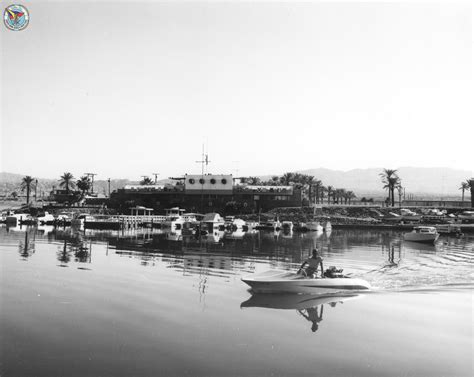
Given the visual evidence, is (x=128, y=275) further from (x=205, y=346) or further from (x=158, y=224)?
(x=158, y=224)

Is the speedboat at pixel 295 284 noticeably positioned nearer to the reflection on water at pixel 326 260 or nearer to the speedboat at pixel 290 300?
the speedboat at pixel 290 300

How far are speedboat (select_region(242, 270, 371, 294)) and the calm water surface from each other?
1.47 feet

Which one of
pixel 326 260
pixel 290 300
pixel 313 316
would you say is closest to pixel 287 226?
pixel 326 260

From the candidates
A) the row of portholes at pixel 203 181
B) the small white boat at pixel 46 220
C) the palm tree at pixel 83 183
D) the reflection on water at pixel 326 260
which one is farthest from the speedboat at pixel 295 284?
the palm tree at pixel 83 183

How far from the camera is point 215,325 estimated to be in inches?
673

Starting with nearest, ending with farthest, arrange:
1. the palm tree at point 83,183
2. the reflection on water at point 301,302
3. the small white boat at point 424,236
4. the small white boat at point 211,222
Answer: the reflection on water at point 301,302 < the small white boat at point 424,236 < the small white boat at point 211,222 < the palm tree at point 83,183

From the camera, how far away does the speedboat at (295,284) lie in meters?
22.2

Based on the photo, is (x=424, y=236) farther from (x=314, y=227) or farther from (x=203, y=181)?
(x=203, y=181)

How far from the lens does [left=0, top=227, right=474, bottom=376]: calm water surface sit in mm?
13086

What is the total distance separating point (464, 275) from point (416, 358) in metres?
19.8

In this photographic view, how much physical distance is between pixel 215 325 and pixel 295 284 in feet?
20.9

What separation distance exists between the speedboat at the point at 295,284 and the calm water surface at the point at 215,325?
0.45 meters

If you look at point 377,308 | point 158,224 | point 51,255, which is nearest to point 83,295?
point 377,308

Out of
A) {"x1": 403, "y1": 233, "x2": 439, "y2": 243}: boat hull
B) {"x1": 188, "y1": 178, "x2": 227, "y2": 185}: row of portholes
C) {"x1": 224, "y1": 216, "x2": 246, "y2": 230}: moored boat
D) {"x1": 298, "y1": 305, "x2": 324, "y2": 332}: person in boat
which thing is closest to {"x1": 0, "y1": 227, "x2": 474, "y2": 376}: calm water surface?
{"x1": 298, "y1": 305, "x2": 324, "y2": 332}: person in boat
